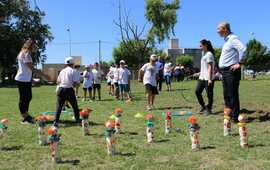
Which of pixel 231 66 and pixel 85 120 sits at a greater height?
pixel 231 66

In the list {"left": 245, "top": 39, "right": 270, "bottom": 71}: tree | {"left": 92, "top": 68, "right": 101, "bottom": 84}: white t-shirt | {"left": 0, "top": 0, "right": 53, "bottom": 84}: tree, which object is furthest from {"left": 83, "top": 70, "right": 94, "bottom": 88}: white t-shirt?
{"left": 245, "top": 39, "right": 270, "bottom": 71}: tree

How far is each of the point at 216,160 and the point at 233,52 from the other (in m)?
3.75

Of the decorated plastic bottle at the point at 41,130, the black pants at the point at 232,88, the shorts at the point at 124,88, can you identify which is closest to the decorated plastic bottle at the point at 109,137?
the decorated plastic bottle at the point at 41,130

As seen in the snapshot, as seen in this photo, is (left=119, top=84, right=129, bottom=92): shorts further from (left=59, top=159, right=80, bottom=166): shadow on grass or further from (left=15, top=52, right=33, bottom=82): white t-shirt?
(left=59, top=159, right=80, bottom=166): shadow on grass

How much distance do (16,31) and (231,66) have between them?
46703 mm

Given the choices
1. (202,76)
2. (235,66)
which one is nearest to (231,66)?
(235,66)

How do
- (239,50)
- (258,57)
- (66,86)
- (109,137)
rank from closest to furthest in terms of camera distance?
(109,137), (239,50), (66,86), (258,57)

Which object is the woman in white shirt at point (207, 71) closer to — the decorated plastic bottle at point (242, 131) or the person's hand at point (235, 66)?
the person's hand at point (235, 66)

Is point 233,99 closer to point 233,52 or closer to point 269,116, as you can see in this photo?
point 233,52

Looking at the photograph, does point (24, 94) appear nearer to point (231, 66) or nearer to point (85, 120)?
point (85, 120)

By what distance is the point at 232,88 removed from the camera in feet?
32.1

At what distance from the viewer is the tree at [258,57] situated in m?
63.2

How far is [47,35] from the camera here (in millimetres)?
56562

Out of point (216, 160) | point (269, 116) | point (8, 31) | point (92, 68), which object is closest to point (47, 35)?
point (8, 31)
